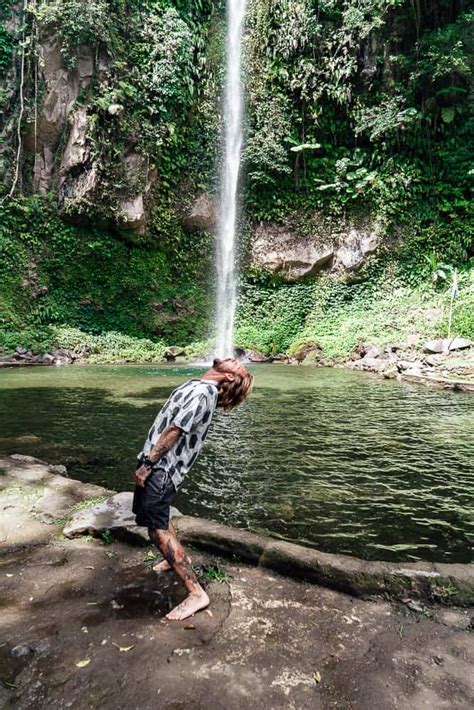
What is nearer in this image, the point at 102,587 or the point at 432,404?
the point at 102,587

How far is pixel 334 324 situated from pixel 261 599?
18.5 m

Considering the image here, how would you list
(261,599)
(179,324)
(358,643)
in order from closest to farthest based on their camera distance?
(358,643), (261,599), (179,324)

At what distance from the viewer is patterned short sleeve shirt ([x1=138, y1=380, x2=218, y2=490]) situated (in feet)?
7.51

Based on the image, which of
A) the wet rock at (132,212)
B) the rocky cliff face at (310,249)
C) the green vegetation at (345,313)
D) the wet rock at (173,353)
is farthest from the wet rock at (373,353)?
the wet rock at (132,212)

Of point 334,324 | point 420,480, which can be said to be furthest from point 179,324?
point 420,480

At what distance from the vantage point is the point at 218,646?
2006 millimetres

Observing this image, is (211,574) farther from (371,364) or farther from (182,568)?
(371,364)

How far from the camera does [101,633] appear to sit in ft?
6.74

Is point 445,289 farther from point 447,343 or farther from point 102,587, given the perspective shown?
point 102,587

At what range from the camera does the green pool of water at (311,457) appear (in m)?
3.65

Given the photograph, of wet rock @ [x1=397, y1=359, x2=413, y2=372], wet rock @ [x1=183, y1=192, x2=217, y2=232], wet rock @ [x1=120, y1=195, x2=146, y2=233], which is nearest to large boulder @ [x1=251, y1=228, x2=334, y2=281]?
wet rock @ [x1=183, y1=192, x2=217, y2=232]

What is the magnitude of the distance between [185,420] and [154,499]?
0.47 m

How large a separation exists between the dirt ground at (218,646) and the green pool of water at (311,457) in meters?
1.00

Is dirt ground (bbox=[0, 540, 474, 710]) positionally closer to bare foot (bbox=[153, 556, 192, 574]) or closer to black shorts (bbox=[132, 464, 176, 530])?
bare foot (bbox=[153, 556, 192, 574])
